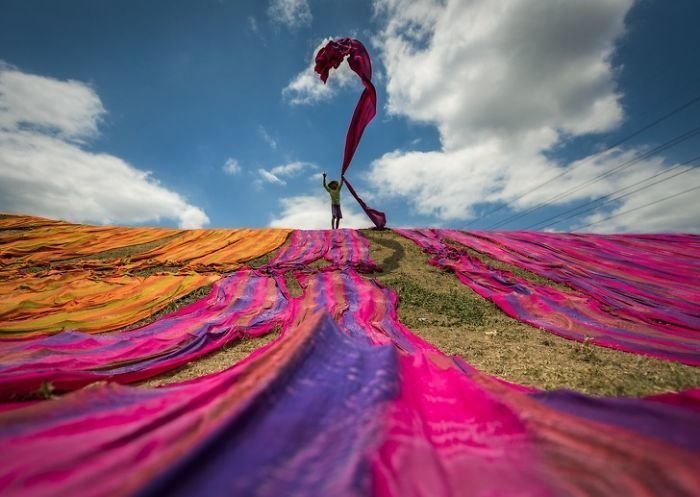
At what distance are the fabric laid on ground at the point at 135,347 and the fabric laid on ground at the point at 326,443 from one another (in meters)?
1.06

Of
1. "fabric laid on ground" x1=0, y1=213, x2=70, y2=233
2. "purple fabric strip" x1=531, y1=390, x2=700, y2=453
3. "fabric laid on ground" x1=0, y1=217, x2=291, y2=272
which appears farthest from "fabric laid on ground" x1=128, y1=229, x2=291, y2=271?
"purple fabric strip" x1=531, y1=390, x2=700, y2=453

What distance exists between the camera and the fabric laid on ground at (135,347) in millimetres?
2588

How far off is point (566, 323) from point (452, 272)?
3.41 m

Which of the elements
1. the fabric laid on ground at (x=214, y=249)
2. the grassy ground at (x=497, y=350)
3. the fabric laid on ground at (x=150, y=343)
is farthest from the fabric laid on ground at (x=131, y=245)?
the grassy ground at (x=497, y=350)

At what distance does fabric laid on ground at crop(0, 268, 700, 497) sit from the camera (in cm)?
127

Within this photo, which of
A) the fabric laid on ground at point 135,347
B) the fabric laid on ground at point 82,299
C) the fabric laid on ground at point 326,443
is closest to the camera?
the fabric laid on ground at point 326,443

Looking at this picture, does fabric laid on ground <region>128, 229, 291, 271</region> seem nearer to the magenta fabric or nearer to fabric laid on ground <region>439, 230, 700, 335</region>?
the magenta fabric

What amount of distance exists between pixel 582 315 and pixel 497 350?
81.1 inches

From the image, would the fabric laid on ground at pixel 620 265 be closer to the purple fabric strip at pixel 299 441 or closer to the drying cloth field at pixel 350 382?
the drying cloth field at pixel 350 382

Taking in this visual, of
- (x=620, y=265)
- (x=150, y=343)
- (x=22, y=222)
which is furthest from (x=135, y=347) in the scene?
(x=22, y=222)

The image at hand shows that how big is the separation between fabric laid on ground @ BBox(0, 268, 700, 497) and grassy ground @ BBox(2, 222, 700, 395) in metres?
1.39

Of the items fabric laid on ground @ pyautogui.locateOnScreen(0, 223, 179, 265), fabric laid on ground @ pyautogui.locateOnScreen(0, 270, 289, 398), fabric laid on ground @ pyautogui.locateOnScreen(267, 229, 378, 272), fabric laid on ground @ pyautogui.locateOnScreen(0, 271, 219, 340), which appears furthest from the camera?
fabric laid on ground @ pyautogui.locateOnScreen(0, 223, 179, 265)

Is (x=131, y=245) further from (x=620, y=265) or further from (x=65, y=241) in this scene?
(x=620, y=265)

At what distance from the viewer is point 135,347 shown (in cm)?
358
